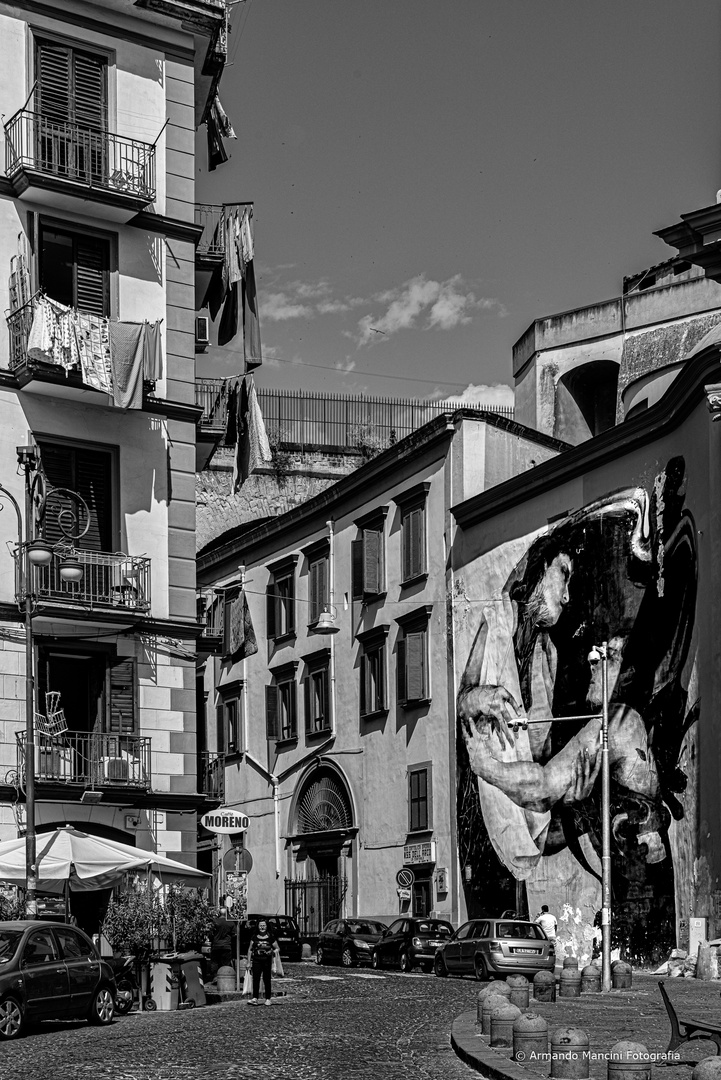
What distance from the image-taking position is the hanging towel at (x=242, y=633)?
1718 inches

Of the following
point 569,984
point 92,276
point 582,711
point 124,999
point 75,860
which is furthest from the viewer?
point 582,711

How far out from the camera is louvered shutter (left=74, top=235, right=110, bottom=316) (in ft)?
104

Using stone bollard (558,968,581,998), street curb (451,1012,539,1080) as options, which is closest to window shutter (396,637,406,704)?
stone bollard (558,968,581,998)

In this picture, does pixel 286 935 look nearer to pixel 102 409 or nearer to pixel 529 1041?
pixel 102 409

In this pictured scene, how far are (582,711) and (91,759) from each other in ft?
44.2

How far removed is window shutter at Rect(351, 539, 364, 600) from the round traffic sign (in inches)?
341

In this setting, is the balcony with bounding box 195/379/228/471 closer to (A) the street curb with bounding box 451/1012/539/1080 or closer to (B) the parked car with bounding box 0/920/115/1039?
(B) the parked car with bounding box 0/920/115/1039

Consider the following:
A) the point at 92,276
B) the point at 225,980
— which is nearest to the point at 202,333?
the point at 92,276

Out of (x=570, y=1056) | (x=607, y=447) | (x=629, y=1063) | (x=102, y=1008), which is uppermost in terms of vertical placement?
(x=607, y=447)

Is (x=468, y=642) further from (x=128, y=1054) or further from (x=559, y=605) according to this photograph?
(x=128, y=1054)

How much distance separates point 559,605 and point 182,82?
1565 centimetres

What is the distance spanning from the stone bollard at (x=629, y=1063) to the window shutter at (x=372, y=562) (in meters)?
36.8

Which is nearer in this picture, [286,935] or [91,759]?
[91,759]

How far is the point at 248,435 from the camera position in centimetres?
3575
